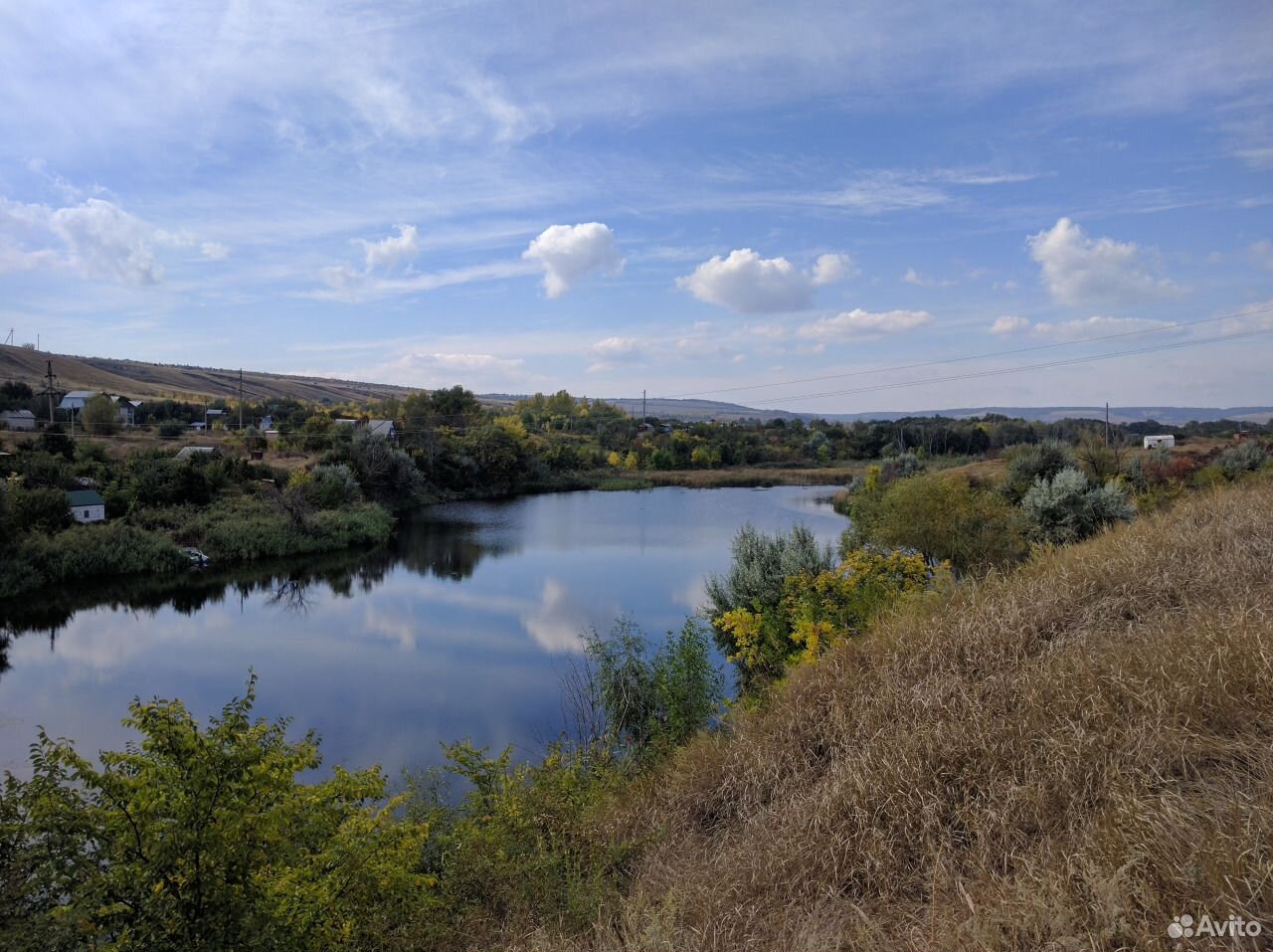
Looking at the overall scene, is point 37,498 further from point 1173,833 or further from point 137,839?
point 1173,833

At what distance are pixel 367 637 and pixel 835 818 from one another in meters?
15.0

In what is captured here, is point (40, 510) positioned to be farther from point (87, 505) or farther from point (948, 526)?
point (948, 526)

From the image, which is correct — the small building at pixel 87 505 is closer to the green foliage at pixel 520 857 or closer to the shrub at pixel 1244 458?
the green foliage at pixel 520 857

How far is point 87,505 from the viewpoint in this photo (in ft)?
82.4

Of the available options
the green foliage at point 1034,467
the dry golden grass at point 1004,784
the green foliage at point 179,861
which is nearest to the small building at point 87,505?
the green foliage at point 179,861

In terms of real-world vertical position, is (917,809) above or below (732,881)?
above

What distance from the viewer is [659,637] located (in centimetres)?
1520

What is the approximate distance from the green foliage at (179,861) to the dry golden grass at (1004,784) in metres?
1.49

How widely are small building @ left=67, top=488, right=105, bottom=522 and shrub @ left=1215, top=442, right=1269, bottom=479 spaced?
3466cm

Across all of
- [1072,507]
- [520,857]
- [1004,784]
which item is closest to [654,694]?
[520,857]

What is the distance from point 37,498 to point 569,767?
24.7m

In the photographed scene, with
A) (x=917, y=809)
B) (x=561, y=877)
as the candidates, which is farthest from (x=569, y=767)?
(x=917, y=809)

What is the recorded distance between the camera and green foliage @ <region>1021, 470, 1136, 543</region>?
14789 mm

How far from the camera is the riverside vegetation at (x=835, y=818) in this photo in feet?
10.1
